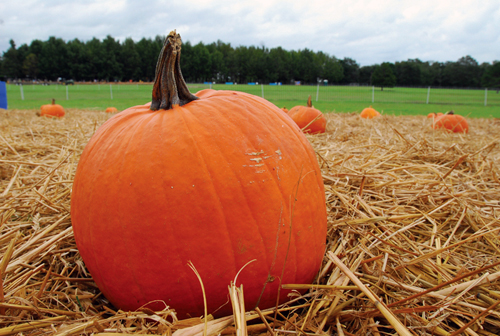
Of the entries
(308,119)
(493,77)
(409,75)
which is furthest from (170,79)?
(409,75)

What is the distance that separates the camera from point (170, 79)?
153cm

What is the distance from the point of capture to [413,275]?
5.24 feet

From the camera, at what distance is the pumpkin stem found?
1455mm

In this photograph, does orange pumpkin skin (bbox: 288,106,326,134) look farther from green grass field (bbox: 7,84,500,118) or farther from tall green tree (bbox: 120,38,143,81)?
tall green tree (bbox: 120,38,143,81)

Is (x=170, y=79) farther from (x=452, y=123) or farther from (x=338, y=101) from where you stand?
(x=338, y=101)

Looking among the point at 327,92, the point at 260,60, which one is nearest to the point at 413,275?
the point at 327,92

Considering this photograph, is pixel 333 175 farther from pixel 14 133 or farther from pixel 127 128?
pixel 14 133

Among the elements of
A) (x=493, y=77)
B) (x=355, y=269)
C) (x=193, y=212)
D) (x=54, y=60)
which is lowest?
(x=355, y=269)

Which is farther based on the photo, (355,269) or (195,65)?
(195,65)

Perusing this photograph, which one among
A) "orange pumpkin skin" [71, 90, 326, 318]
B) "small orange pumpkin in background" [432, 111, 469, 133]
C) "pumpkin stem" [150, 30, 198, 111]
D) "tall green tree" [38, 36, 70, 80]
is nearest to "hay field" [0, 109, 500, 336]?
"orange pumpkin skin" [71, 90, 326, 318]

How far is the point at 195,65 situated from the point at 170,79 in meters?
81.0

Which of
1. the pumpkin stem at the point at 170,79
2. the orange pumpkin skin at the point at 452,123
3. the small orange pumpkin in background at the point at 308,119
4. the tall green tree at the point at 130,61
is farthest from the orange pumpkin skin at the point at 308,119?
the tall green tree at the point at 130,61

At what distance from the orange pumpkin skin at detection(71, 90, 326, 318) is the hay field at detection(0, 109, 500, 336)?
0.13 metres

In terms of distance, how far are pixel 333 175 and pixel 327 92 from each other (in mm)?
29391
